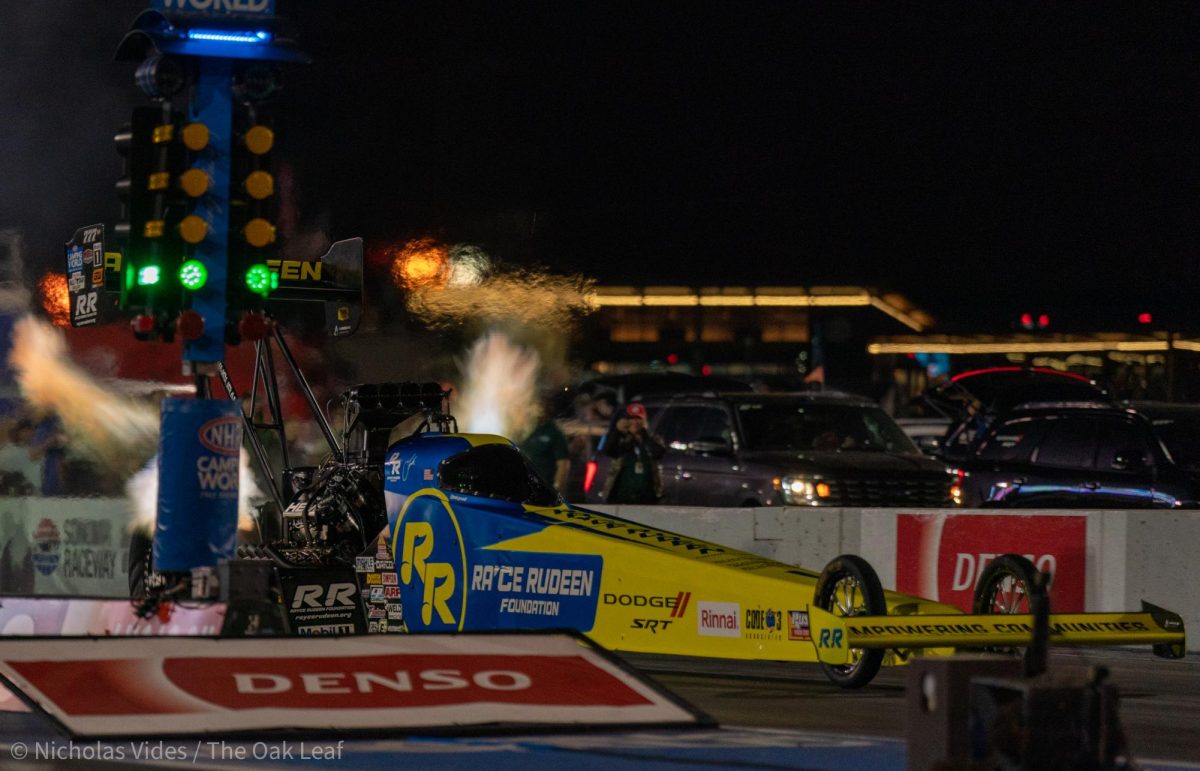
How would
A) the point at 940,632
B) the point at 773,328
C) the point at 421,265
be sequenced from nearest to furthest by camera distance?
the point at 940,632, the point at 421,265, the point at 773,328

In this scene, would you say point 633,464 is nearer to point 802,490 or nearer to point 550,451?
point 802,490

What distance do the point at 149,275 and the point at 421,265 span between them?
Result: 566 inches

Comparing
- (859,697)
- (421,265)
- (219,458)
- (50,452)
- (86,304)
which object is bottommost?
(859,697)

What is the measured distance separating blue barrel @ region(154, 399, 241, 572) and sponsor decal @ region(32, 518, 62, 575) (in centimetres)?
1034

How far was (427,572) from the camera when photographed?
1252cm

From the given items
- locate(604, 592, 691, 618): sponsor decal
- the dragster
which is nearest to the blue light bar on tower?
the dragster

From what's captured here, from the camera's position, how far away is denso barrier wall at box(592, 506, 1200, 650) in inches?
578

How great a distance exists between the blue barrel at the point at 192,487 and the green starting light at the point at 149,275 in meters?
0.68

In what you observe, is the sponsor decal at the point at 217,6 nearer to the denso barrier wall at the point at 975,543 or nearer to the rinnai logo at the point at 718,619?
the rinnai logo at the point at 718,619

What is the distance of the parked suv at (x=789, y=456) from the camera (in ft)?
63.7

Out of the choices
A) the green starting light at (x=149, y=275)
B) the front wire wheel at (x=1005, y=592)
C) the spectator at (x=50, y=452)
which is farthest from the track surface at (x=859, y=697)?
the spectator at (x=50, y=452)

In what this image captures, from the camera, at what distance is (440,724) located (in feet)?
26.8

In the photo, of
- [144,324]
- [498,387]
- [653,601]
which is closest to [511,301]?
[498,387]

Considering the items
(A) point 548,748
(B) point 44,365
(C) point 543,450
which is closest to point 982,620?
(A) point 548,748
